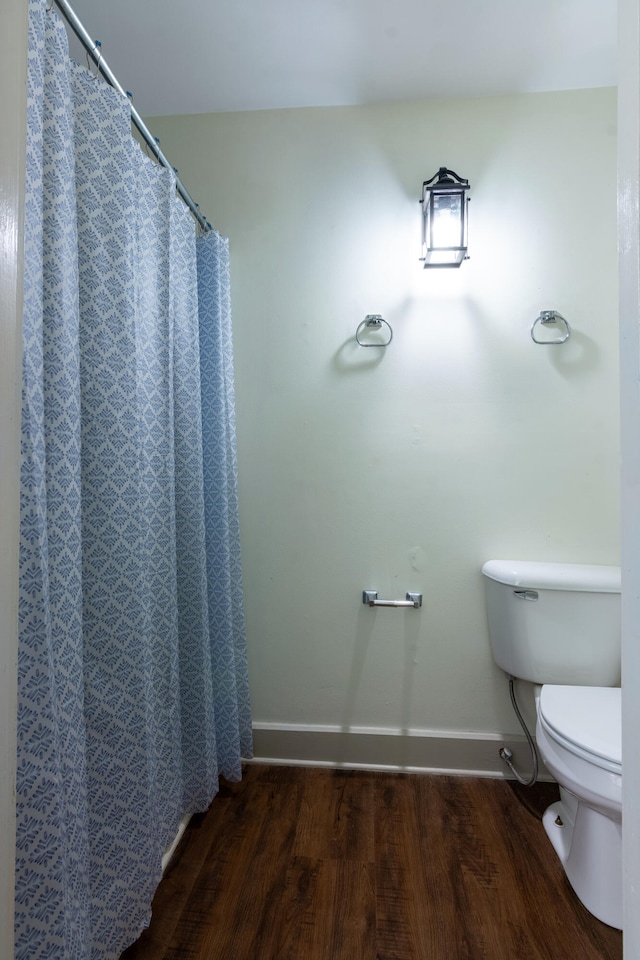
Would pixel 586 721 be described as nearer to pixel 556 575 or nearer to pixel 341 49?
pixel 556 575

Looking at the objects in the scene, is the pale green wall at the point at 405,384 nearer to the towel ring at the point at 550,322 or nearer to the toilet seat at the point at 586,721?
the towel ring at the point at 550,322

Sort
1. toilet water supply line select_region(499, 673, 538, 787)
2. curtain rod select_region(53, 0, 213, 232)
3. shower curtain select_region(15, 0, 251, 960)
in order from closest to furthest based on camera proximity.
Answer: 1. shower curtain select_region(15, 0, 251, 960)
2. curtain rod select_region(53, 0, 213, 232)
3. toilet water supply line select_region(499, 673, 538, 787)

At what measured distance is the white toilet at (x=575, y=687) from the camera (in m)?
1.17

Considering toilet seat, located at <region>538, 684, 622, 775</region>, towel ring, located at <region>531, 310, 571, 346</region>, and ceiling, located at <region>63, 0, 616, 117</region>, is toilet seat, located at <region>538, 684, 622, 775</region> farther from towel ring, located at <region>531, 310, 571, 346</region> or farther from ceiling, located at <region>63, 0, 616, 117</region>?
ceiling, located at <region>63, 0, 616, 117</region>

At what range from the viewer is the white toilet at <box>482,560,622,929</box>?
1166 millimetres

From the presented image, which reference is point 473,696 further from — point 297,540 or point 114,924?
point 114,924

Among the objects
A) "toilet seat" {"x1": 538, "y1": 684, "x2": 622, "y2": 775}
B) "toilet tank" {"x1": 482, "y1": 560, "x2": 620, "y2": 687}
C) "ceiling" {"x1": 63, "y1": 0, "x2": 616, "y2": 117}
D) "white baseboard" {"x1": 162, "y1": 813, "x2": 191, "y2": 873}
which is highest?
"ceiling" {"x1": 63, "y1": 0, "x2": 616, "y2": 117}

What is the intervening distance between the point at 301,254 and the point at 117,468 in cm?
115

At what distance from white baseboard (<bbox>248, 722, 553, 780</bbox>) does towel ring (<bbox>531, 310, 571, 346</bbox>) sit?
138 cm

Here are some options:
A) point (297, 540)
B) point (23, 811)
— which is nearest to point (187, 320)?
point (297, 540)

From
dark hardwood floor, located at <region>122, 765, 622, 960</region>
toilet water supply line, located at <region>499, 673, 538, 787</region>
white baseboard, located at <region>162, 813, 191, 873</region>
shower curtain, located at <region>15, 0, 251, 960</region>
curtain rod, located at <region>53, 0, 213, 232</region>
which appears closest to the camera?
shower curtain, located at <region>15, 0, 251, 960</region>

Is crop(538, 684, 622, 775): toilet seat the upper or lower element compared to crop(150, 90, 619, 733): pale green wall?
lower

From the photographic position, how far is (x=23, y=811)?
28.1 inches

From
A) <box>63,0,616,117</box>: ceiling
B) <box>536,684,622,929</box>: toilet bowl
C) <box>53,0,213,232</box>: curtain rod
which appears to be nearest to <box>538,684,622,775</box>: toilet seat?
<box>536,684,622,929</box>: toilet bowl
